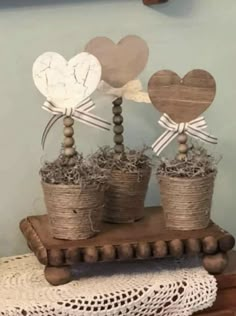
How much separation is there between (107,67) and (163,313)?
38 cm

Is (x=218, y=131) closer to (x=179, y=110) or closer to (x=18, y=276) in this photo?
(x=179, y=110)

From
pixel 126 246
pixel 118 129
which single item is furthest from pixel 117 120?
pixel 126 246

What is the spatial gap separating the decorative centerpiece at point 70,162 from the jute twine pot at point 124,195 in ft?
0.23

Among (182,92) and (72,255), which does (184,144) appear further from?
(72,255)

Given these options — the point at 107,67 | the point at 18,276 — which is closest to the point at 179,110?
the point at 107,67

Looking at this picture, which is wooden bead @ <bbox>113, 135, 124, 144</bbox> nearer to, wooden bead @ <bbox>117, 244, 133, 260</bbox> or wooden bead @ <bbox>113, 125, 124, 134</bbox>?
wooden bead @ <bbox>113, 125, 124, 134</bbox>

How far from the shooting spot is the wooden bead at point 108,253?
115 cm

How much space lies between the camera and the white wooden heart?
1.16 meters

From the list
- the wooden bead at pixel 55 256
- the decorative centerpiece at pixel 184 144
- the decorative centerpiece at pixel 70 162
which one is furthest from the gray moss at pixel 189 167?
the wooden bead at pixel 55 256

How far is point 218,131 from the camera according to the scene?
1418mm

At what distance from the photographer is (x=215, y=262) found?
119cm

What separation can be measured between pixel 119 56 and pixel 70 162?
0.19 metres

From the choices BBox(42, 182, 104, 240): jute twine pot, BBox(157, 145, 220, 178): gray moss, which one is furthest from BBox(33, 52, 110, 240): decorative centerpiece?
BBox(157, 145, 220, 178): gray moss

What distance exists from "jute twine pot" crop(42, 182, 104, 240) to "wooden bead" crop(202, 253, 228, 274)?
0.17 meters
